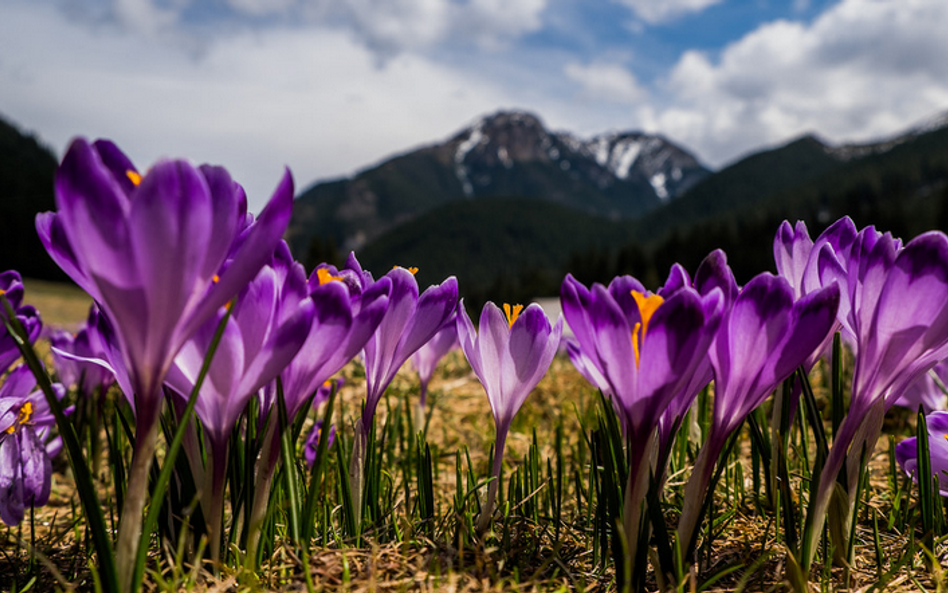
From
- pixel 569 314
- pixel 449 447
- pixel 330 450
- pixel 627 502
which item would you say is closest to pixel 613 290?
pixel 569 314

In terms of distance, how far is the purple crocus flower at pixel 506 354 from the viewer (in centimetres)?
115

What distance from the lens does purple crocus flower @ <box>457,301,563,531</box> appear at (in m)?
1.15

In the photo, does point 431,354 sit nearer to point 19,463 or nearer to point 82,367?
point 19,463

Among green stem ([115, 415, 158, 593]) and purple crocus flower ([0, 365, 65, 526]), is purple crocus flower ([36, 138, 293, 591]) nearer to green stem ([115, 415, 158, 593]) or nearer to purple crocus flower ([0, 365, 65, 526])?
green stem ([115, 415, 158, 593])

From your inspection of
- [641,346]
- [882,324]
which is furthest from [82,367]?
[882,324]

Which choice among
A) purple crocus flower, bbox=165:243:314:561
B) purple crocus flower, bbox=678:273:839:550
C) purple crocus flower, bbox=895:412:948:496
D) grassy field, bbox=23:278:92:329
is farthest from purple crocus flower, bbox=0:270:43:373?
purple crocus flower, bbox=895:412:948:496

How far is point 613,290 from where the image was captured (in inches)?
40.2

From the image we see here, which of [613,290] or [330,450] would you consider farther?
[330,450]

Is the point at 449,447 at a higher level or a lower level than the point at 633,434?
lower

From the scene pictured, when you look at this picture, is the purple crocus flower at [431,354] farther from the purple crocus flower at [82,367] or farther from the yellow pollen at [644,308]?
the yellow pollen at [644,308]

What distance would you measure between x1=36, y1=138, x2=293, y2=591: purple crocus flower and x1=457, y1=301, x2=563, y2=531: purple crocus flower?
47 cm

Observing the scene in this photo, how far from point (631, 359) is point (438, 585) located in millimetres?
459

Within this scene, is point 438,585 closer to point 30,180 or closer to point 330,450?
point 330,450

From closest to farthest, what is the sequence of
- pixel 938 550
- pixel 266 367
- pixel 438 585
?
pixel 266 367
pixel 438 585
pixel 938 550
